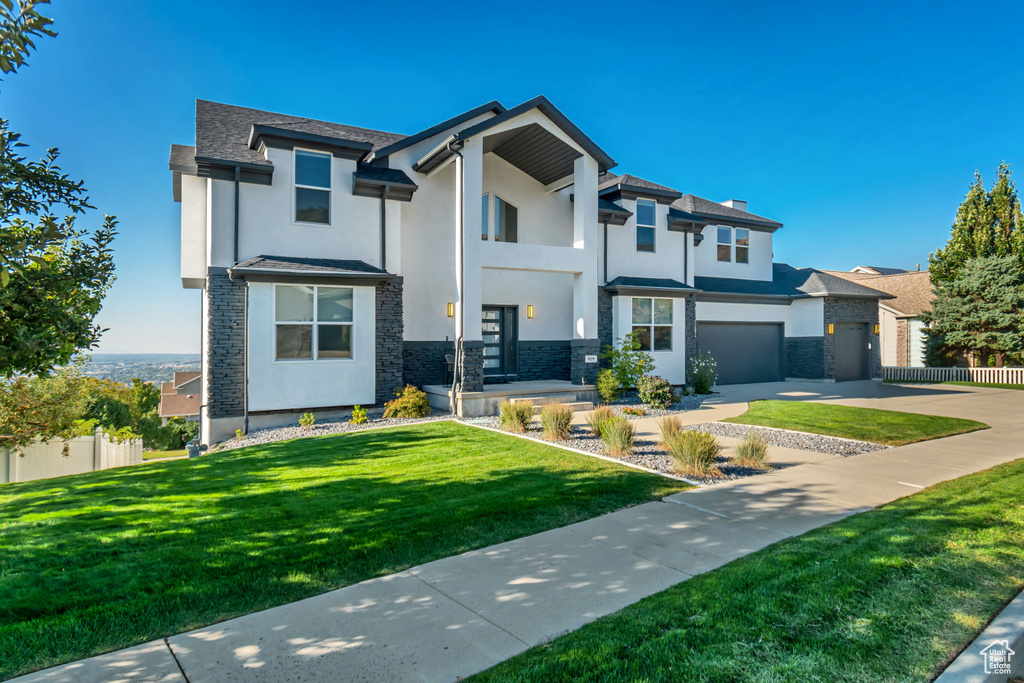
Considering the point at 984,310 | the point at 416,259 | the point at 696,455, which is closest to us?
the point at 696,455

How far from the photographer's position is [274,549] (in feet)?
14.9

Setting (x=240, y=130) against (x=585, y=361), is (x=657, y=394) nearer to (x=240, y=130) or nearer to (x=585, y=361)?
(x=585, y=361)

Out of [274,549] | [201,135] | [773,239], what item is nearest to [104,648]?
[274,549]

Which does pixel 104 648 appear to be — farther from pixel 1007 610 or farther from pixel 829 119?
pixel 829 119

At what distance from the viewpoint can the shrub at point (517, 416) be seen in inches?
411

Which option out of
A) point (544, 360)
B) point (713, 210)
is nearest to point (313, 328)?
point (544, 360)

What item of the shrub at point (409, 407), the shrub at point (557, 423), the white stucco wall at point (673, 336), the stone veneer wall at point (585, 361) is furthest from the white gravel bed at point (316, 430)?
the white stucco wall at point (673, 336)

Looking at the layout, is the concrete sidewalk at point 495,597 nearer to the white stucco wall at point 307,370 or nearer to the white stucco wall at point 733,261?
the white stucco wall at point 307,370

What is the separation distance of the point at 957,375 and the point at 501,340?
20761 mm

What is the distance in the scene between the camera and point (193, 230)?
1261cm

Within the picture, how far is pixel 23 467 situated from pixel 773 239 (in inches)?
1066

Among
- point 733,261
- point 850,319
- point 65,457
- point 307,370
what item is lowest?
point 65,457

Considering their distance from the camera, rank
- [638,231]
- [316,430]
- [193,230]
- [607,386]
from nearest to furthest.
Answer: [316,430]
[193,230]
[607,386]
[638,231]

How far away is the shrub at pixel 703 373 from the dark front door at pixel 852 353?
570cm
